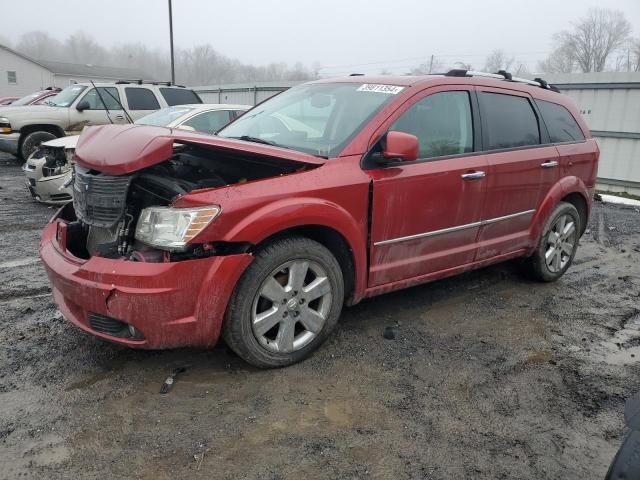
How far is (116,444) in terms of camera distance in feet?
8.16

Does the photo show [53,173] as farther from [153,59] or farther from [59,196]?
[153,59]

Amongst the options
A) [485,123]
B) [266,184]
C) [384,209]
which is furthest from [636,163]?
[266,184]

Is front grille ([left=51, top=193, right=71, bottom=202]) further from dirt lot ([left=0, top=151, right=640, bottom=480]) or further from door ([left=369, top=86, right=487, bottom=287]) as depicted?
door ([left=369, top=86, right=487, bottom=287])

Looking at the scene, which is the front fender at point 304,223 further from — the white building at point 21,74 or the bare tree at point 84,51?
the bare tree at point 84,51

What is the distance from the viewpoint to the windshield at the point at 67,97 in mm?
11680

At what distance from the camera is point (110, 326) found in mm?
2863

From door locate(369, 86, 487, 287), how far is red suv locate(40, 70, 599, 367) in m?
0.01

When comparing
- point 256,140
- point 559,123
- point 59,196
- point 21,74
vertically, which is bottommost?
point 59,196

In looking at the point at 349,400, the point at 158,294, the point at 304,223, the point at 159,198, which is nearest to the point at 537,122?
the point at 304,223

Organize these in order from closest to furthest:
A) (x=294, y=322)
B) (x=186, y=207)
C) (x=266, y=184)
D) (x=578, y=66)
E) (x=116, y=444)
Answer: (x=116, y=444) → (x=186, y=207) → (x=266, y=184) → (x=294, y=322) → (x=578, y=66)

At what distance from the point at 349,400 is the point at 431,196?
1.55 metres

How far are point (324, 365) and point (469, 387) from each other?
890 mm

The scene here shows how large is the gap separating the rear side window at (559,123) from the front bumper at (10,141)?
10932mm

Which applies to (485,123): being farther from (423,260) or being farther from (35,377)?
(35,377)
